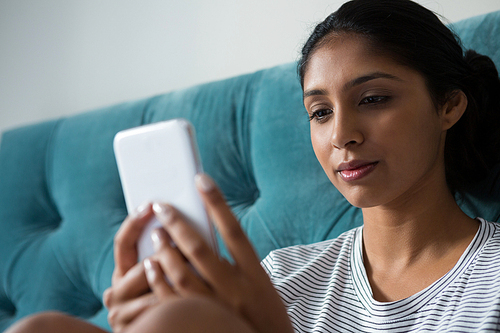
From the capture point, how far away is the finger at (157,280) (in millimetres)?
434

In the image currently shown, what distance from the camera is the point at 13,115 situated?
56.1 inches

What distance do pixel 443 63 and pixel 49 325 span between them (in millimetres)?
638

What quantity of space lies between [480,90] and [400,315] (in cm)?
39

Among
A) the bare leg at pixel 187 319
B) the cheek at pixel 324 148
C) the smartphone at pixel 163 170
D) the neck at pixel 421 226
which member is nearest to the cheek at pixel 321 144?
the cheek at pixel 324 148

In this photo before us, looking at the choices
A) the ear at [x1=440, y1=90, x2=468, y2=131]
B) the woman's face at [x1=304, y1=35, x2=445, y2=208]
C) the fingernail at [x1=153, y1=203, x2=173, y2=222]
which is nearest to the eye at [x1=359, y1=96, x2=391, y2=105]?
the woman's face at [x1=304, y1=35, x2=445, y2=208]

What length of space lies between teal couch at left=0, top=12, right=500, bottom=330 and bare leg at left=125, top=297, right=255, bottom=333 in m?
0.49

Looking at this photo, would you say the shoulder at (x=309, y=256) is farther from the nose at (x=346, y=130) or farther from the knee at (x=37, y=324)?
the knee at (x=37, y=324)

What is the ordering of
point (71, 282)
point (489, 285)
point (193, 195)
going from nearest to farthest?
point (193, 195), point (489, 285), point (71, 282)

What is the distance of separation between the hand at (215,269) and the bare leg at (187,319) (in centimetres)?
6

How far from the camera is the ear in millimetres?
674

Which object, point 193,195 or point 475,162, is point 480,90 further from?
point 193,195

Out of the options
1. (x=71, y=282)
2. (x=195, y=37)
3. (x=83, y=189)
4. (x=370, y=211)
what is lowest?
(x=71, y=282)

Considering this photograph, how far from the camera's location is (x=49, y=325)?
43 cm

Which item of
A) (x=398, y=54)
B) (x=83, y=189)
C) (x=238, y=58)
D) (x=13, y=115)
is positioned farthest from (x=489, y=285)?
(x=13, y=115)
